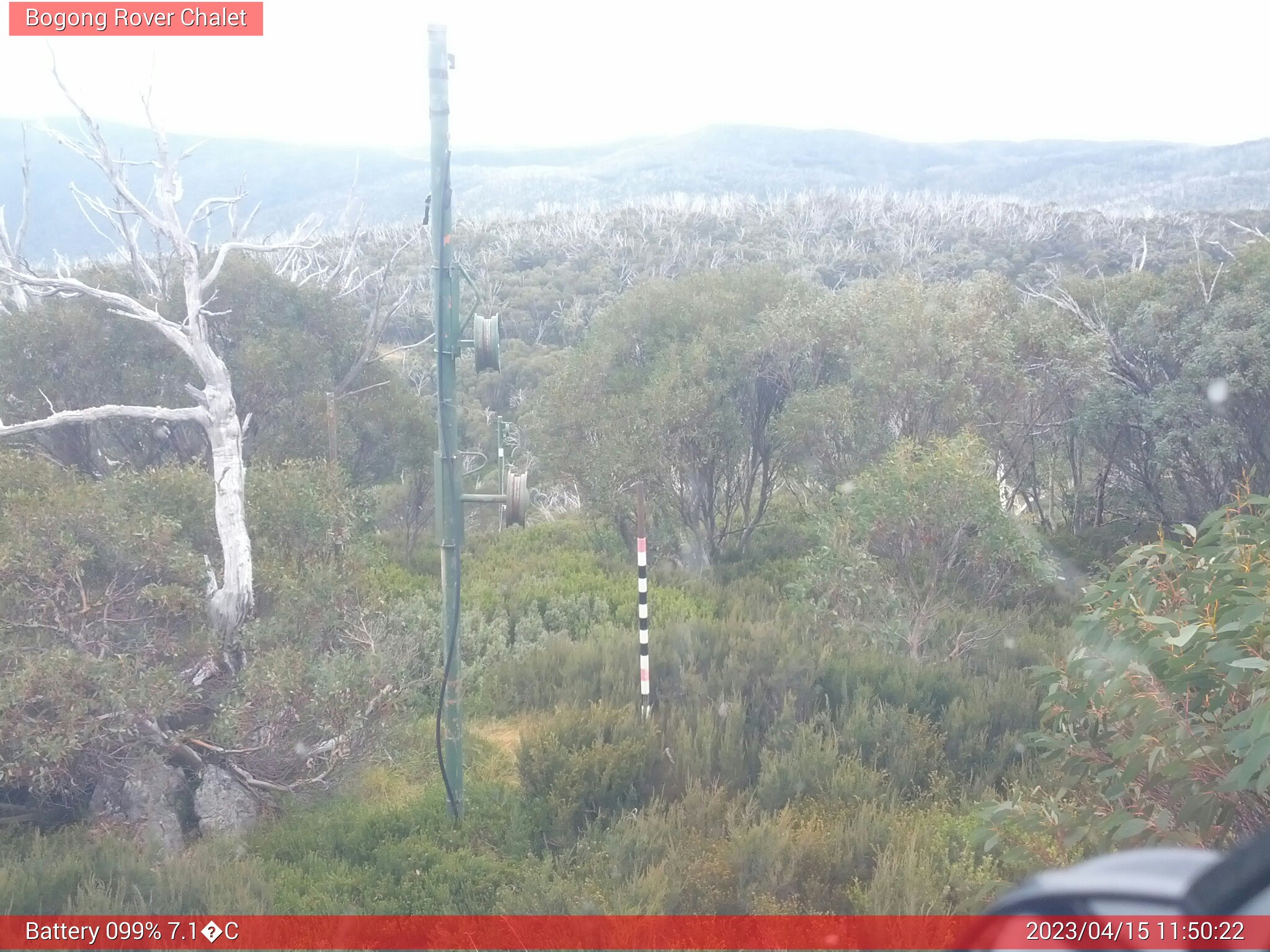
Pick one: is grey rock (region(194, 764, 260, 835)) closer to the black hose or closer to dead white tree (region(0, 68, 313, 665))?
dead white tree (region(0, 68, 313, 665))

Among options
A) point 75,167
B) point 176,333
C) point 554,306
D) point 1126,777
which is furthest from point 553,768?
point 75,167

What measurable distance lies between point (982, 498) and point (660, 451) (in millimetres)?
5204

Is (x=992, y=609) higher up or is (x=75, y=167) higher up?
(x=75, y=167)

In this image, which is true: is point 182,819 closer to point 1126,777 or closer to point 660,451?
point 1126,777

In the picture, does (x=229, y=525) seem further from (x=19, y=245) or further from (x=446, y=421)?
(x=19, y=245)

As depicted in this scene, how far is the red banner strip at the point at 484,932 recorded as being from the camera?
4082 millimetres

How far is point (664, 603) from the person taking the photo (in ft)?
38.5

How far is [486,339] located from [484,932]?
11.1 ft

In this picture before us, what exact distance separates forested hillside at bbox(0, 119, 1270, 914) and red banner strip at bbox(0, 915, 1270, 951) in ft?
0.54

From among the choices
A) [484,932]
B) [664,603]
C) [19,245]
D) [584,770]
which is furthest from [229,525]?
[19,245]

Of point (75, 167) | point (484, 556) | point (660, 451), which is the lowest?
point (484, 556)

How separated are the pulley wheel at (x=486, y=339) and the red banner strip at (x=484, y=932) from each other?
324 cm

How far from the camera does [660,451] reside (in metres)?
13.7

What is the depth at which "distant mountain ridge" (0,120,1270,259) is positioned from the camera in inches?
2603
